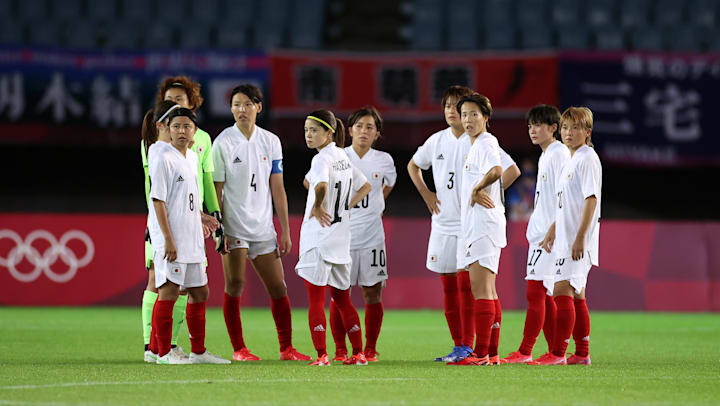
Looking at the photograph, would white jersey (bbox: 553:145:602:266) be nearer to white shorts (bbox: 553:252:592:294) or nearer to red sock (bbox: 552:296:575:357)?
white shorts (bbox: 553:252:592:294)

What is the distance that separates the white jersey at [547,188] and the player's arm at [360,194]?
1.28m

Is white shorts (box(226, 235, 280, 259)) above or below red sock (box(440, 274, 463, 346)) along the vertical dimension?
above

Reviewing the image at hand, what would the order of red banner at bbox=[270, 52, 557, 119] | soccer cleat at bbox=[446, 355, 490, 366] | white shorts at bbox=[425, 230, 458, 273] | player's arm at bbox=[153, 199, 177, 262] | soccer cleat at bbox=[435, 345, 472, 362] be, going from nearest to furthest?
player's arm at bbox=[153, 199, 177, 262]
soccer cleat at bbox=[446, 355, 490, 366]
soccer cleat at bbox=[435, 345, 472, 362]
white shorts at bbox=[425, 230, 458, 273]
red banner at bbox=[270, 52, 557, 119]

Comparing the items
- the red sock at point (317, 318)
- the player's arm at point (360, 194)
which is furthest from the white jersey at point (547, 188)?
the red sock at point (317, 318)

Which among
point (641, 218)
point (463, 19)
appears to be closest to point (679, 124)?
point (641, 218)

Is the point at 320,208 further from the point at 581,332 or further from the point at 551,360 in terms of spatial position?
the point at 581,332

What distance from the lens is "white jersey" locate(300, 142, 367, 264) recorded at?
7531 millimetres

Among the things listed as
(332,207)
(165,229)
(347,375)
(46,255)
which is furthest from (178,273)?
(46,255)

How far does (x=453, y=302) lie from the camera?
8305 millimetres

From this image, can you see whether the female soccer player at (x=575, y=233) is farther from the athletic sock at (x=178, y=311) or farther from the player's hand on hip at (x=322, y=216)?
the athletic sock at (x=178, y=311)

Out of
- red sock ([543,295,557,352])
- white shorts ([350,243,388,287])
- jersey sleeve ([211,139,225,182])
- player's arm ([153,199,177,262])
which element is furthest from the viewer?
red sock ([543,295,557,352])

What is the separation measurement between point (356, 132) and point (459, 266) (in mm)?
1384

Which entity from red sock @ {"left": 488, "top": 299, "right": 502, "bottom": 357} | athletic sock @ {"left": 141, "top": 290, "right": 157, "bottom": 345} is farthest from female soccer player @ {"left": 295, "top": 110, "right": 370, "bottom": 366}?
athletic sock @ {"left": 141, "top": 290, "right": 157, "bottom": 345}

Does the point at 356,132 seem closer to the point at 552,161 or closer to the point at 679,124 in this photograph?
the point at 552,161
